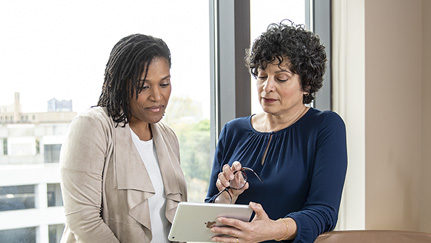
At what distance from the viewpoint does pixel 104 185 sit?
1524 millimetres

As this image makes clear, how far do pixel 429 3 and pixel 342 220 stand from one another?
1374 millimetres

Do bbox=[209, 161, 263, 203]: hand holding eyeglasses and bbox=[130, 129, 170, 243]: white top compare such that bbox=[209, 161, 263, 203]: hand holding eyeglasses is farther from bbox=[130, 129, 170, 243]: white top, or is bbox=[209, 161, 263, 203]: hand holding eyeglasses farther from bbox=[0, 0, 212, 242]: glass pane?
bbox=[0, 0, 212, 242]: glass pane

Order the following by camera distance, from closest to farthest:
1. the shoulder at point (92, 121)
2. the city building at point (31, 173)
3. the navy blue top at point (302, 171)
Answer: the shoulder at point (92, 121) → the navy blue top at point (302, 171) → the city building at point (31, 173)

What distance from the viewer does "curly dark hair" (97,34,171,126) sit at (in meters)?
1.55

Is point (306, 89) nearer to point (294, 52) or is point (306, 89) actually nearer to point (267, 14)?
point (294, 52)

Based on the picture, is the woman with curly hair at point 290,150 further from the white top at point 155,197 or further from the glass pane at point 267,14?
the glass pane at point 267,14

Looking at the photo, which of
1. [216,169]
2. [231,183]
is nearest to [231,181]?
[231,183]

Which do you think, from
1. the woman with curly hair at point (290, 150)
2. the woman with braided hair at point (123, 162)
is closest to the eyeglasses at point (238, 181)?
the woman with curly hair at point (290, 150)

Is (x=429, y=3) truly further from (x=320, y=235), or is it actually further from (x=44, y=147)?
(x=44, y=147)

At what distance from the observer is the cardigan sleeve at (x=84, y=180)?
146cm

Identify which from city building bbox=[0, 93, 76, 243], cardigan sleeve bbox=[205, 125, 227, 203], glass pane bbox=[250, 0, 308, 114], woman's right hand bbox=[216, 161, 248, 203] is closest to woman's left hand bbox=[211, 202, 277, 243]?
woman's right hand bbox=[216, 161, 248, 203]

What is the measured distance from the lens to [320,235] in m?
1.71

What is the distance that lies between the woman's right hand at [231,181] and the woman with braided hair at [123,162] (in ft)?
0.48

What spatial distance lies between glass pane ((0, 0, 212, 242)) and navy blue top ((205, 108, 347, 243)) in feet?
1.97
